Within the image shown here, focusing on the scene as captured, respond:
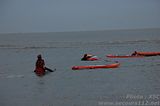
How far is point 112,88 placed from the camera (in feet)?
81.1

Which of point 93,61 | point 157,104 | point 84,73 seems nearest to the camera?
point 157,104

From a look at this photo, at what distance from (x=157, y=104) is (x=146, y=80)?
9946 millimetres

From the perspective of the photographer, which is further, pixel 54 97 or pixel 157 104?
pixel 54 97

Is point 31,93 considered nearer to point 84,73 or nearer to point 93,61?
point 84,73

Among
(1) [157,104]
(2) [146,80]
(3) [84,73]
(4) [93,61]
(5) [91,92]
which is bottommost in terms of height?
(1) [157,104]

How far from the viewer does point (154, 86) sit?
25156mm

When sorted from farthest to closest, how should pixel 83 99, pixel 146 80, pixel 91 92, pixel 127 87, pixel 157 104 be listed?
pixel 146 80
pixel 127 87
pixel 91 92
pixel 83 99
pixel 157 104

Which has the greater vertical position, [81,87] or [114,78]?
[114,78]

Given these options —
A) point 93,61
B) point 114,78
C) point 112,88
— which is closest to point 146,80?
point 114,78

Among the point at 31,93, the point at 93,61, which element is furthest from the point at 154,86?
the point at 93,61

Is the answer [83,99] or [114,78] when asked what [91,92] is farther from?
[114,78]

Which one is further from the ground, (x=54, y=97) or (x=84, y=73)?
(x=84, y=73)

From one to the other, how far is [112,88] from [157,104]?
21.0ft

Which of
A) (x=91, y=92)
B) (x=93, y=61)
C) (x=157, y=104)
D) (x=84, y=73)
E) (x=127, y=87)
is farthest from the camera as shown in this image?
(x=93, y=61)
